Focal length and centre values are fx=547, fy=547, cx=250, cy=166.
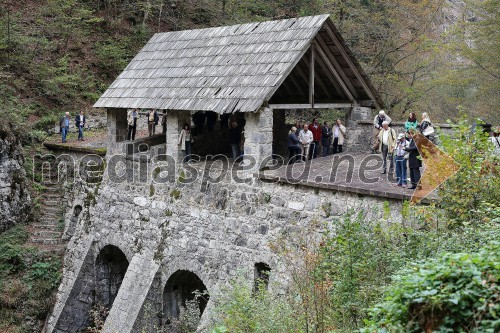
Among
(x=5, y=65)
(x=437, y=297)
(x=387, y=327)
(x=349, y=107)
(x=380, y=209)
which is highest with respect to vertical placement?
(x=5, y=65)

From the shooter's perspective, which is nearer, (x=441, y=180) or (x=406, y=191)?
(x=441, y=180)

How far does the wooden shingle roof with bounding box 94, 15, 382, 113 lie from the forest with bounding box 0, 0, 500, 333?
11.5ft

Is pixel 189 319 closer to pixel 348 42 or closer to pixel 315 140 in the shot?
pixel 315 140

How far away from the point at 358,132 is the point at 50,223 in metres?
10.00

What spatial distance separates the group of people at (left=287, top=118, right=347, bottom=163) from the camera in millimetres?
14098

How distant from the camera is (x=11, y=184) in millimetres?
17031

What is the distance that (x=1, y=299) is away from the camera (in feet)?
48.1

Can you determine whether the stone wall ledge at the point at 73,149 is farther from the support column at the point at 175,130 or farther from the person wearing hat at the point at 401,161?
the person wearing hat at the point at 401,161

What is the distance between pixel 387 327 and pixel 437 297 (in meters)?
0.70

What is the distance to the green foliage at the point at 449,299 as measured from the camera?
492 cm

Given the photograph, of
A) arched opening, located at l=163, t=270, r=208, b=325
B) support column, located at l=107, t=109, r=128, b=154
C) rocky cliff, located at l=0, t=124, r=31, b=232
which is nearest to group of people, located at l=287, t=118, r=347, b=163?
arched opening, located at l=163, t=270, r=208, b=325

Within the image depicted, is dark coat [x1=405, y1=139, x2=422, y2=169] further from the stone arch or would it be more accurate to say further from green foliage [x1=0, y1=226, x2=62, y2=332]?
green foliage [x1=0, y1=226, x2=62, y2=332]

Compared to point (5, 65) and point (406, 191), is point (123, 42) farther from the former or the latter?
point (406, 191)

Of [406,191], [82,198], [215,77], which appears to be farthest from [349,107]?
[82,198]
